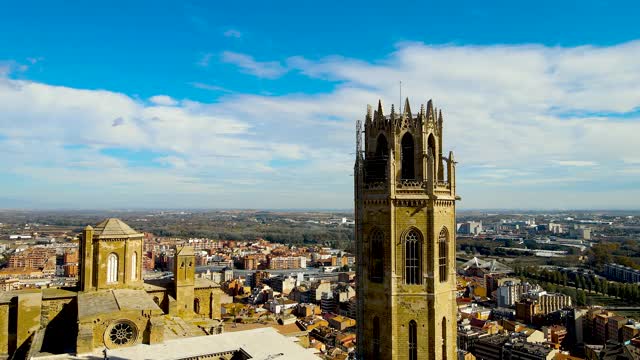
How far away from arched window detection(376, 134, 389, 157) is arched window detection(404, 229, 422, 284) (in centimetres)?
282

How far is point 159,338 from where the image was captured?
23.6 meters

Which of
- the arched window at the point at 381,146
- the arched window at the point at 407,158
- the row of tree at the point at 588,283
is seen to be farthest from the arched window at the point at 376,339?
the row of tree at the point at 588,283

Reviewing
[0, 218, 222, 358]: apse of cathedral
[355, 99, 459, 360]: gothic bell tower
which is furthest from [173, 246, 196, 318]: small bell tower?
[355, 99, 459, 360]: gothic bell tower

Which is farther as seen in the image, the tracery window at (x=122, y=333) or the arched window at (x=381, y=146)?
the tracery window at (x=122, y=333)

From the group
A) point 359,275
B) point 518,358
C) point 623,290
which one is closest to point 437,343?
point 359,275

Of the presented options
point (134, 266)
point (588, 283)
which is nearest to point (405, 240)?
point (134, 266)

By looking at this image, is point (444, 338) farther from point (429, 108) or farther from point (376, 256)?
point (429, 108)

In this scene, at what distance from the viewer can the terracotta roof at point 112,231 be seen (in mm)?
27281

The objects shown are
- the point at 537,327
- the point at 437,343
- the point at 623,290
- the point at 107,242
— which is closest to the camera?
the point at 437,343

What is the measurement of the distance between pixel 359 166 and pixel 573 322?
52.5 meters

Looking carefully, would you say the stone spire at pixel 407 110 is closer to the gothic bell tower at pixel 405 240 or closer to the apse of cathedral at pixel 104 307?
the gothic bell tower at pixel 405 240

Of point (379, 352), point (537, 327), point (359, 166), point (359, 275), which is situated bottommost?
point (537, 327)

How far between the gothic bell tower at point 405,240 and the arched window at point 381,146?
3 cm

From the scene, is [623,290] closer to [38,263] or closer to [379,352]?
[379,352]
